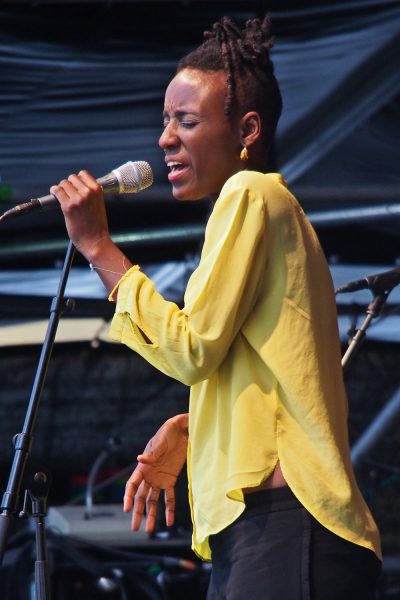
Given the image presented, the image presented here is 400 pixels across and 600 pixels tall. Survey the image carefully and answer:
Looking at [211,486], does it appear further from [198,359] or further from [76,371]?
[76,371]

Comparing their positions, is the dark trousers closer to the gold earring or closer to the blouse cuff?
the blouse cuff

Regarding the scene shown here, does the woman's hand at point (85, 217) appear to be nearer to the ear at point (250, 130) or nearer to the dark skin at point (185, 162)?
the dark skin at point (185, 162)

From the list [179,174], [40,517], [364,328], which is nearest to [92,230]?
[179,174]

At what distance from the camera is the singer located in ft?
5.65

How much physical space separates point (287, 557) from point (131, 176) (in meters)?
0.72

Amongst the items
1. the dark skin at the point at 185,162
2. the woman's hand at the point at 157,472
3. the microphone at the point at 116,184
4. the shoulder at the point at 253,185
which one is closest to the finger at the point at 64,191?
the dark skin at the point at 185,162

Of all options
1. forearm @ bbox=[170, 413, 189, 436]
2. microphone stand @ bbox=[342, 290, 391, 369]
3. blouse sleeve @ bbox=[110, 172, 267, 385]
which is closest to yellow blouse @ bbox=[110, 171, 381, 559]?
blouse sleeve @ bbox=[110, 172, 267, 385]

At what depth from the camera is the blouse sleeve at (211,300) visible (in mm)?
1732

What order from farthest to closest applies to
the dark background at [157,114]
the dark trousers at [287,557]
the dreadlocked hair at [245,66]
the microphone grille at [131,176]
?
the dark background at [157,114], the microphone grille at [131,176], the dreadlocked hair at [245,66], the dark trousers at [287,557]

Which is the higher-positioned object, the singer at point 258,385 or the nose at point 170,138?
the nose at point 170,138

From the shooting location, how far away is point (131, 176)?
2053 mm

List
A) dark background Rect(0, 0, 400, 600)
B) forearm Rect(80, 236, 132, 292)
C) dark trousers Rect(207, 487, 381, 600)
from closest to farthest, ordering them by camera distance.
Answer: dark trousers Rect(207, 487, 381, 600) → forearm Rect(80, 236, 132, 292) → dark background Rect(0, 0, 400, 600)

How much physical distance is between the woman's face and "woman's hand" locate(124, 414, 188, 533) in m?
0.42

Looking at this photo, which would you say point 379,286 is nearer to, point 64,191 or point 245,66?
point 245,66
